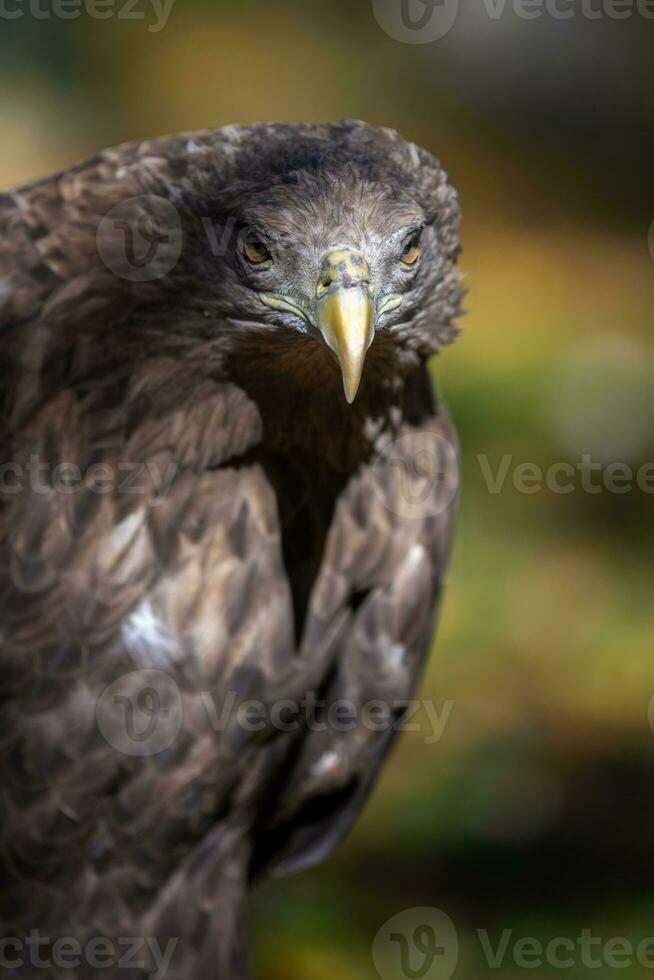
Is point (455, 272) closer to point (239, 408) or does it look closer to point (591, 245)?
point (239, 408)

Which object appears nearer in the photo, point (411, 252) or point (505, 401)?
point (411, 252)

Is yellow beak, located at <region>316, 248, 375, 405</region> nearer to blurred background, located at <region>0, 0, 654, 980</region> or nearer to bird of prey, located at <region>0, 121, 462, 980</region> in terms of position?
bird of prey, located at <region>0, 121, 462, 980</region>

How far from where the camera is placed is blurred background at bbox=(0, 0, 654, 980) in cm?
431

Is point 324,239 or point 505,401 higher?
point 324,239

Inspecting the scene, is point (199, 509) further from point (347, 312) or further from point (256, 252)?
point (347, 312)

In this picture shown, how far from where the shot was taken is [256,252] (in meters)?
2.14

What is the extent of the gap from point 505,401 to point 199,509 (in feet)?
10.8

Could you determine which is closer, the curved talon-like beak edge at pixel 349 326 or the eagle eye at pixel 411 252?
the curved talon-like beak edge at pixel 349 326

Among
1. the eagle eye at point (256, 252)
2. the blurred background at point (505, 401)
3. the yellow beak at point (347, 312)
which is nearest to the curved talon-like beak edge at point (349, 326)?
the yellow beak at point (347, 312)

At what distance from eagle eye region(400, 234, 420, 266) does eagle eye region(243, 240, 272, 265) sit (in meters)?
0.21

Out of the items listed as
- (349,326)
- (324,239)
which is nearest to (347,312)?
(349,326)

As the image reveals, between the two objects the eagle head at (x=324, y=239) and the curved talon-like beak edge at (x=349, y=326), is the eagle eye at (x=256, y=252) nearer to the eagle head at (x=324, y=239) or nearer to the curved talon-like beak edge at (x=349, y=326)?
the eagle head at (x=324, y=239)

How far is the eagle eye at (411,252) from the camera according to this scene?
2178 mm

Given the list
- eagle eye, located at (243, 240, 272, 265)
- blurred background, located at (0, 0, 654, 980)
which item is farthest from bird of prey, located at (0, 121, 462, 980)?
blurred background, located at (0, 0, 654, 980)
